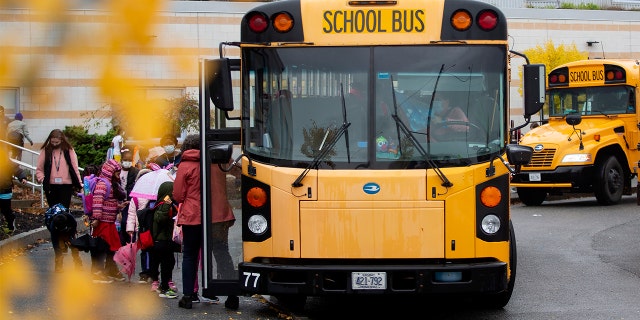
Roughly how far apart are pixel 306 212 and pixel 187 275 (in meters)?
2.10

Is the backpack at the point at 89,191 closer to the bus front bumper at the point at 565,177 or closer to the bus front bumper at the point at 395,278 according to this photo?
the bus front bumper at the point at 395,278

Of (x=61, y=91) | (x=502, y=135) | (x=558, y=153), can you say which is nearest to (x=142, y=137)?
(x=61, y=91)

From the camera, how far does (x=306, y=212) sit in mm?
7879

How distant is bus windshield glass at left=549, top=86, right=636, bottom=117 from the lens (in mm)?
19562

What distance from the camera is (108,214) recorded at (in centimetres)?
1127

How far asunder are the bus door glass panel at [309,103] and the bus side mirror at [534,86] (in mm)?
1294

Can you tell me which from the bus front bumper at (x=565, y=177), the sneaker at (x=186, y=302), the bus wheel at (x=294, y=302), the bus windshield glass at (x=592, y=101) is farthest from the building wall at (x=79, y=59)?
the bus windshield glass at (x=592, y=101)

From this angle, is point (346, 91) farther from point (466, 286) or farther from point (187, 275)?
point (187, 275)

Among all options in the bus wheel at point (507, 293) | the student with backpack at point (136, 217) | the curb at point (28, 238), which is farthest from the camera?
the curb at point (28, 238)

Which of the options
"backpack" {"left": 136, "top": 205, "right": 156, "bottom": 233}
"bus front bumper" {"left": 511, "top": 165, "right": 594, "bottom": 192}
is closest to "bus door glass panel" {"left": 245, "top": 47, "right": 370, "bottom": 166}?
"backpack" {"left": 136, "top": 205, "right": 156, "bottom": 233}

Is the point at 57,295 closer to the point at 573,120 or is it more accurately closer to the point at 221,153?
the point at 221,153

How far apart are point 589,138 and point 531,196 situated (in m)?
1.96

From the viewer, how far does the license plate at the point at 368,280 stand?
778 cm

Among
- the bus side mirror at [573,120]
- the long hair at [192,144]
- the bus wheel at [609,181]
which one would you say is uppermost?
the bus side mirror at [573,120]
